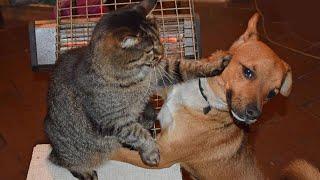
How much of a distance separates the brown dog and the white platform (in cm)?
6

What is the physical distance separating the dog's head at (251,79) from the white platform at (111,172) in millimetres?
492

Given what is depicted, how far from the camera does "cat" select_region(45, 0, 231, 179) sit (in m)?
1.87

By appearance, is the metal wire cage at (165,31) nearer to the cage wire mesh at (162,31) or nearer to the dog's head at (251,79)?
the cage wire mesh at (162,31)

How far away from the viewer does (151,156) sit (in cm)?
221

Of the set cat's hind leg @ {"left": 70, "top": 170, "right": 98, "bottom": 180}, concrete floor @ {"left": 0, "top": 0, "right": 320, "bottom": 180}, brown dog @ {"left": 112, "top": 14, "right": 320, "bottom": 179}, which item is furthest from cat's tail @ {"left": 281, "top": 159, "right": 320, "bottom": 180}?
cat's hind leg @ {"left": 70, "top": 170, "right": 98, "bottom": 180}

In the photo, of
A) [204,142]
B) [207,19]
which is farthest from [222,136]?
[207,19]

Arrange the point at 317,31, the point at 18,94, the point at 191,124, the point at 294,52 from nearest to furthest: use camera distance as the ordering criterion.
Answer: the point at 191,124 → the point at 18,94 → the point at 294,52 → the point at 317,31

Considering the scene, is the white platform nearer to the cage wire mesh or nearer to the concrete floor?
the cage wire mesh

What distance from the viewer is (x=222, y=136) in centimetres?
245

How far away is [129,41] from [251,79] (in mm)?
639

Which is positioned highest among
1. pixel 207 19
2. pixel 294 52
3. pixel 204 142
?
pixel 207 19

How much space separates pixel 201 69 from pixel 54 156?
826 millimetres

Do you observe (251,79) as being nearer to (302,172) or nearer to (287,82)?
(287,82)

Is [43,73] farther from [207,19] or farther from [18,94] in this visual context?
[207,19]
